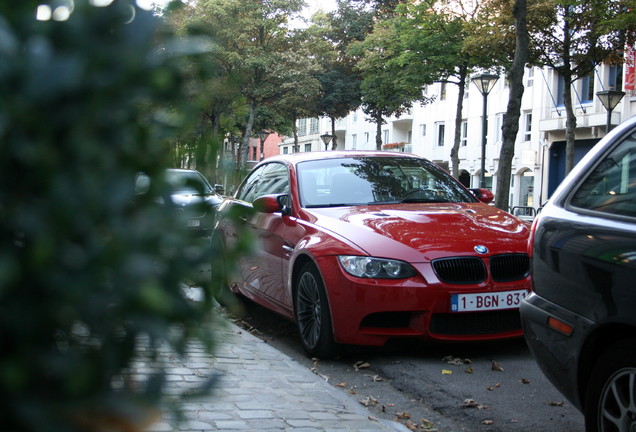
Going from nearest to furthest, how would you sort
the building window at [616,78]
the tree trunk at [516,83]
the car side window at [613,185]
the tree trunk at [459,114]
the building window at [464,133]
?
the car side window at [613,185], the tree trunk at [516,83], the tree trunk at [459,114], the building window at [616,78], the building window at [464,133]

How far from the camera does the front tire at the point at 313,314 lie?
612 cm

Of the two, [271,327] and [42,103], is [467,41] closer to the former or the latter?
[271,327]

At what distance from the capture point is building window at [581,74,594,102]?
37.6 metres

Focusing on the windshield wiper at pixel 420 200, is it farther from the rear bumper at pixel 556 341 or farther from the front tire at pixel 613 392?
the front tire at pixel 613 392

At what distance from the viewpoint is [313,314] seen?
6367 mm

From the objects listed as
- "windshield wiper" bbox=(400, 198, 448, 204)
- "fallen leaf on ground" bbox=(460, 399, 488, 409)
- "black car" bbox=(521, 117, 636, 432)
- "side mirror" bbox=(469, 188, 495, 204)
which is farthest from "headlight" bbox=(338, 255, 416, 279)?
"side mirror" bbox=(469, 188, 495, 204)

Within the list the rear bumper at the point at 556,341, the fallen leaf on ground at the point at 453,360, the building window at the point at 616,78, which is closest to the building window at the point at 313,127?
the building window at the point at 616,78

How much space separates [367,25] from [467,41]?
20.5 m

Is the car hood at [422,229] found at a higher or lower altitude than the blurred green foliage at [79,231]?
lower

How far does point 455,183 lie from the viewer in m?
7.97

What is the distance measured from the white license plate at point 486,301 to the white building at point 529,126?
97.1 feet

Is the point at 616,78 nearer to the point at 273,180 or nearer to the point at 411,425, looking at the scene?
the point at 273,180

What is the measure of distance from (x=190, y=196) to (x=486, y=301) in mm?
4838

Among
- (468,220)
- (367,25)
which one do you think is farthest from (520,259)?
(367,25)
